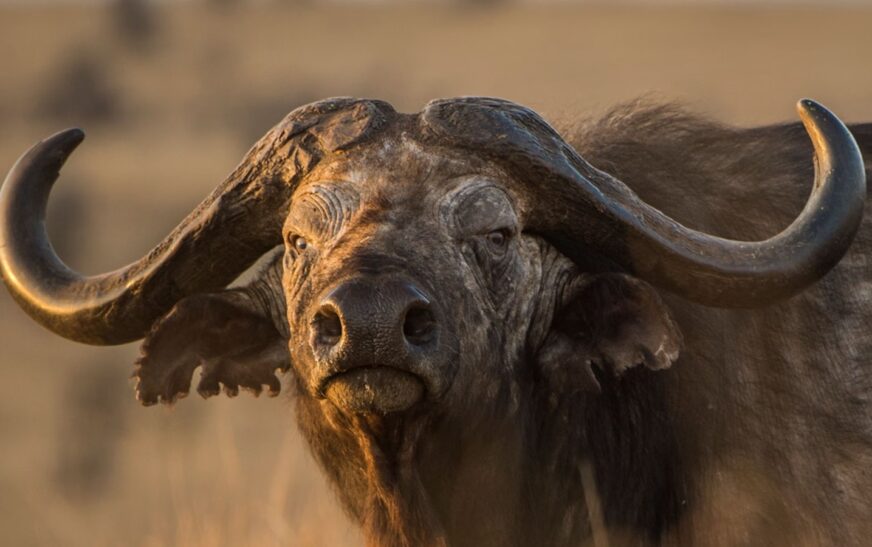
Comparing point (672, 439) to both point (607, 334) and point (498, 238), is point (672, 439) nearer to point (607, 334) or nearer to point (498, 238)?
point (607, 334)

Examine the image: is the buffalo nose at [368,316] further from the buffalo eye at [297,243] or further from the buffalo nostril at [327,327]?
the buffalo eye at [297,243]

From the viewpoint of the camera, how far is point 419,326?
5.23m

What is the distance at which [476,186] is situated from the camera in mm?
5754

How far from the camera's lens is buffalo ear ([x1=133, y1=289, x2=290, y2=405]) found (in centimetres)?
629

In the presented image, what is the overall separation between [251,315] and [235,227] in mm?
403

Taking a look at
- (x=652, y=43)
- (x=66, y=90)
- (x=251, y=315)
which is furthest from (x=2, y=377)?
(x=652, y=43)

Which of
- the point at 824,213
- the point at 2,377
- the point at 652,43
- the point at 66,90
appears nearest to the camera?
the point at 824,213

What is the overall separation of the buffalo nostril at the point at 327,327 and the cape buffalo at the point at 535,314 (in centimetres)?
7

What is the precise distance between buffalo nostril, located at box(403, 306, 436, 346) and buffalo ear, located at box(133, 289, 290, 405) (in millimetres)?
1151

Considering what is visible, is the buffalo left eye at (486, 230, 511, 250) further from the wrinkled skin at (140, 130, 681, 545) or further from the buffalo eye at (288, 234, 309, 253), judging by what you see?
the buffalo eye at (288, 234, 309, 253)

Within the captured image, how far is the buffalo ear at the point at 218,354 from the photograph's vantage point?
6289 mm

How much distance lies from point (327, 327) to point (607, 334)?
1.14 meters

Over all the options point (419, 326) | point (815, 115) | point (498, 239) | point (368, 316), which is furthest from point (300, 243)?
point (815, 115)

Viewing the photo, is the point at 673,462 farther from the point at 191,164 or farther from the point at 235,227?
the point at 191,164
